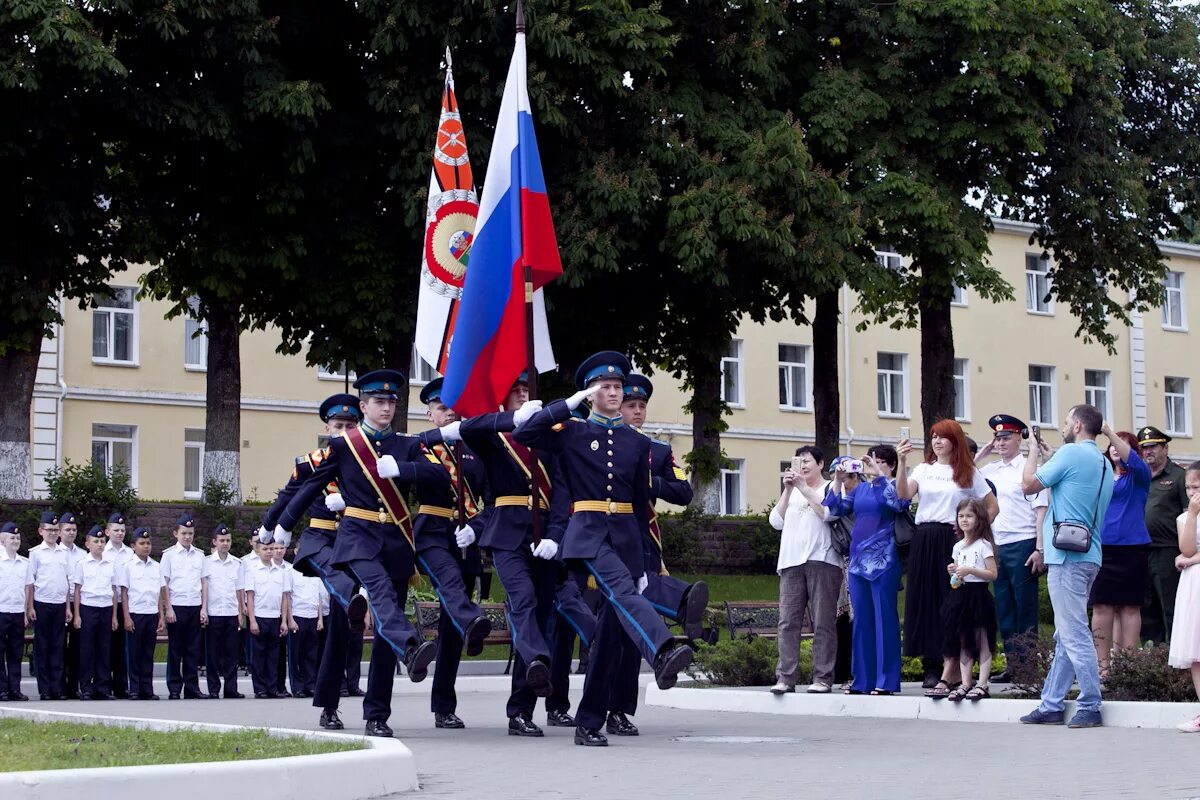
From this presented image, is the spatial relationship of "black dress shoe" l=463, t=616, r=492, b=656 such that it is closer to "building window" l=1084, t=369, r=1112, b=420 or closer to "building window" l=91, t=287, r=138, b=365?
"building window" l=91, t=287, r=138, b=365

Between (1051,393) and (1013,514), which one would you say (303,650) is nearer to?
A: (1013,514)

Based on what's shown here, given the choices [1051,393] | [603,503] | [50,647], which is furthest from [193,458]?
[603,503]

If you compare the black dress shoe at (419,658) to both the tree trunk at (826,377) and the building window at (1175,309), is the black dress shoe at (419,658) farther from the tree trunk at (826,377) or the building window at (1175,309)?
the building window at (1175,309)

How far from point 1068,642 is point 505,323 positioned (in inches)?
158

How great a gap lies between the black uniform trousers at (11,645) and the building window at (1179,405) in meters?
47.9

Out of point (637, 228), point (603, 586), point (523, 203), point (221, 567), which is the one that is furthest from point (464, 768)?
point (637, 228)

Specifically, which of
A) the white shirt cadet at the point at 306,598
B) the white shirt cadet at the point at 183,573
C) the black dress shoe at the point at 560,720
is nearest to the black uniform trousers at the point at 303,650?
the white shirt cadet at the point at 306,598

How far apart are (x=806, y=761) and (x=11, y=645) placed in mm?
11458

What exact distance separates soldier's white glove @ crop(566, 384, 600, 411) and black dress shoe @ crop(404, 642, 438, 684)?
5.24 feet

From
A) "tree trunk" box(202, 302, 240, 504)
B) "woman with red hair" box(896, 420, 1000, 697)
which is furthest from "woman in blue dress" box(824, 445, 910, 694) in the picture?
"tree trunk" box(202, 302, 240, 504)

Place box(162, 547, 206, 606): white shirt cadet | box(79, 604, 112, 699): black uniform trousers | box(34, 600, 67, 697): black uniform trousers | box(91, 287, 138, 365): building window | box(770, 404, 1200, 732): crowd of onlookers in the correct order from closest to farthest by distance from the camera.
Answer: box(770, 404, 1200, 732): crowd of onlookers, box(34, 600, 67, 697): black uniform trousers, box(79, 604, 112, 699): black uniform trousers, box(162, 547, 206, 606): white shirt cadet, box(91, 287, 138, 365): building window

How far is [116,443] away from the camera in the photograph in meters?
42.6

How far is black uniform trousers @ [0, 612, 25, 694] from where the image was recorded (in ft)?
61.9

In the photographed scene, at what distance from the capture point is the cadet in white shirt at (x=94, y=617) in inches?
755
